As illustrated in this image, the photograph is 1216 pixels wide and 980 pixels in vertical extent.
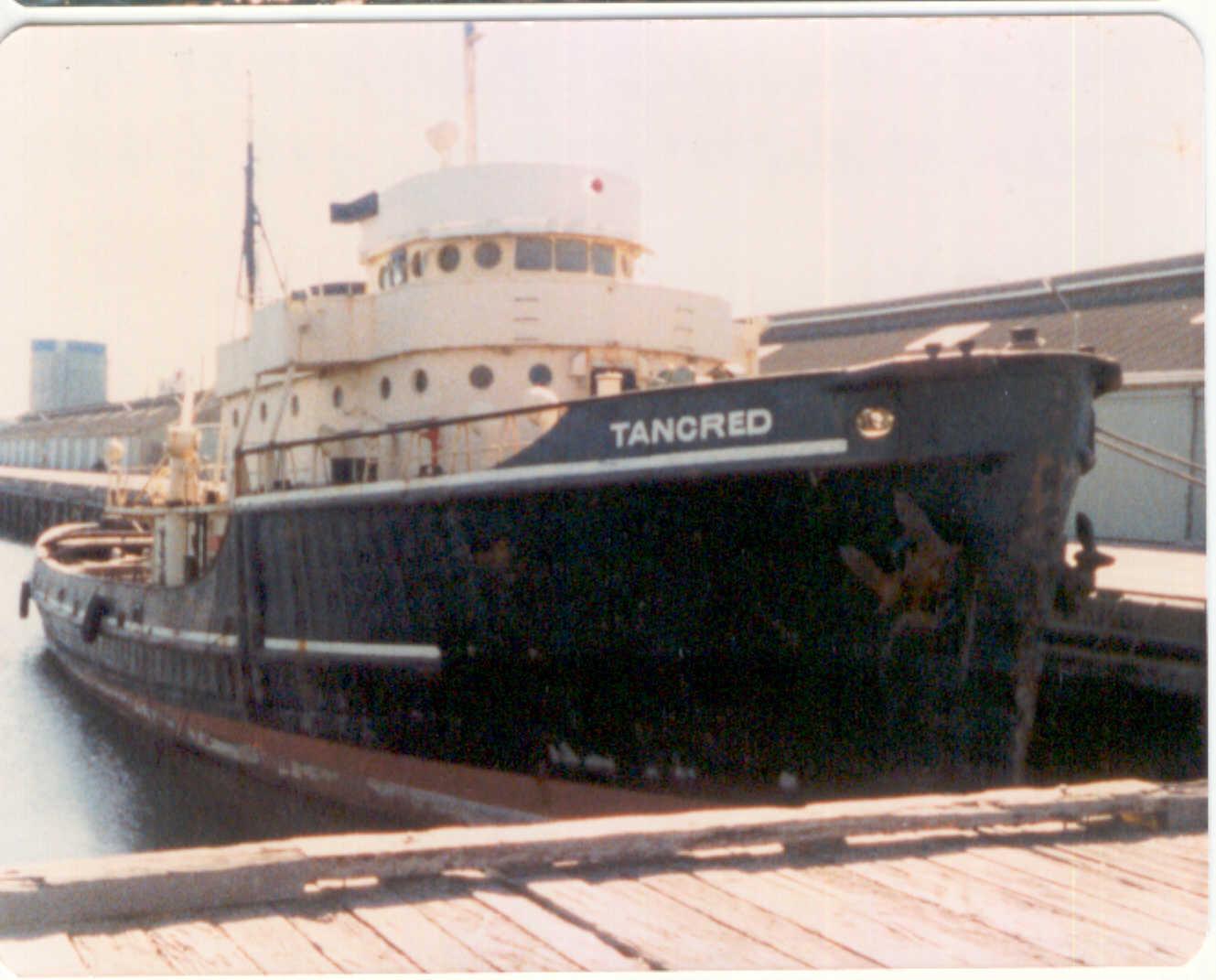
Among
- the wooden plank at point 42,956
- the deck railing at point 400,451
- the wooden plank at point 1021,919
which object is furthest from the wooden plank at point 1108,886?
the deck railing at point 400,451

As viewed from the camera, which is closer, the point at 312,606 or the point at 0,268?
the point at 0,268

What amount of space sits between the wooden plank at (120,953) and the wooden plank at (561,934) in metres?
0.94

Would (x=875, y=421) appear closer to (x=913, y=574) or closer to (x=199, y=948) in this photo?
(x=913, y=574)

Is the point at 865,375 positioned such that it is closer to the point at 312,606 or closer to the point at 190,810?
the point at 312,606

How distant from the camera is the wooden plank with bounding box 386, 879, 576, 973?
3357 millimetres

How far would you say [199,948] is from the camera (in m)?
3.24

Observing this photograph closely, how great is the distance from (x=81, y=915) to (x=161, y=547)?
11.4 metres

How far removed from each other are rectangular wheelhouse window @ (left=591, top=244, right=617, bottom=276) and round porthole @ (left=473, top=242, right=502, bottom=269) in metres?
0.93

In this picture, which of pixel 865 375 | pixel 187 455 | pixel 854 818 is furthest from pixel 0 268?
pixel 187 455

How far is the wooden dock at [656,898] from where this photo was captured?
3.27m

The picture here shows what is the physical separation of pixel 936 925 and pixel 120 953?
2414mm

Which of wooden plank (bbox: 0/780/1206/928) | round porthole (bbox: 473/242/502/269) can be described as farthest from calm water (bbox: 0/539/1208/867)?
round porthole (bbox: 473/242/502/269)

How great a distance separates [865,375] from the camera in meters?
6.60

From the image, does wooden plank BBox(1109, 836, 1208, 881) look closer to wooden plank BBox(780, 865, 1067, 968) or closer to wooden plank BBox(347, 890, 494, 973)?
wooden plank BBox(780, 865, 1067, 968)
